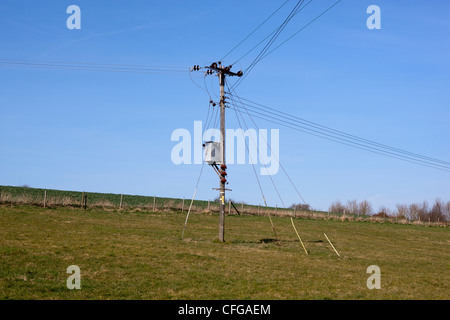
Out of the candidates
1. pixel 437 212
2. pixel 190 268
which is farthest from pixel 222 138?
pixel 437 212

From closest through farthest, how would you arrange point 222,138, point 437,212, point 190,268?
1. point 190,268
2. point 222,138
3. point 437,212

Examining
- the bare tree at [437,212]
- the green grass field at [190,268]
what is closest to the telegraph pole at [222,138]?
the green grass field at [190,268]

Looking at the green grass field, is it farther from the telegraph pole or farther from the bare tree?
the bare tree

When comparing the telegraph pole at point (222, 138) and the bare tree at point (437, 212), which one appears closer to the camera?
the telegraph pole at point (222, 138)

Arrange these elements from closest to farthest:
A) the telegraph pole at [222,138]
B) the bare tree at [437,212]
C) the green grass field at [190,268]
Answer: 1. the green grass field at [190,268]
2. the telegraph pole at [222,138]
3. the bare tree at [437,212]

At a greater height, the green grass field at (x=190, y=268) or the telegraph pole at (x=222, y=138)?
the telegraph pole at (x=222, y=138)

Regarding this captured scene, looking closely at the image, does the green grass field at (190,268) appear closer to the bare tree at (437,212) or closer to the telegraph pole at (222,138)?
the telegraph pole at (222,138)

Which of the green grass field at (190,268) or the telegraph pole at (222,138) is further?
the telegraph pole at (222,138)

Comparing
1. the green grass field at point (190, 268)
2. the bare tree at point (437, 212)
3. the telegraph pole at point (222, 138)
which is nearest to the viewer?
the green grass field at point (190, 268)

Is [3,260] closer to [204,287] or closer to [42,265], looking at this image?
[42,265]

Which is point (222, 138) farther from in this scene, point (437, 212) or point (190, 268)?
point (437, 212)
